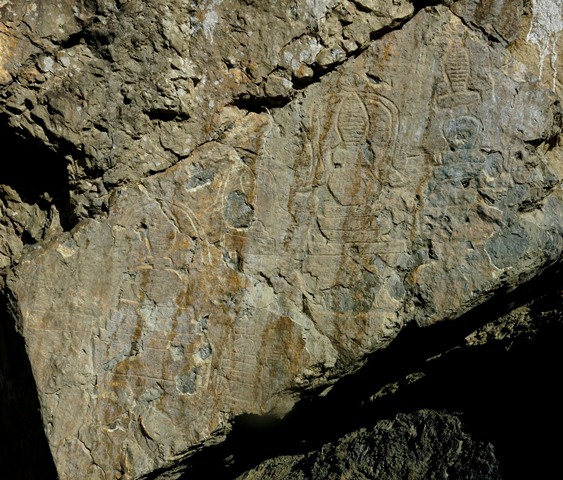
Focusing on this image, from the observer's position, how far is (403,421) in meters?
3.00

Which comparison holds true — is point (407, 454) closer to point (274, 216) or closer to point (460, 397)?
point (460, 397)

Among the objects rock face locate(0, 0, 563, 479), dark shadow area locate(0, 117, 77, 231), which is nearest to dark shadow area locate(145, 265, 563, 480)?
rock face locate(0, 0, 563, 479)

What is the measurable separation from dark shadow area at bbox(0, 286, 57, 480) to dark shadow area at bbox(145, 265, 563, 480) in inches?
16.4

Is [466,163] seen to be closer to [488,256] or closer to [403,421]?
[488,256]

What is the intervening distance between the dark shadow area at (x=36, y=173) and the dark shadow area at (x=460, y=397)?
102 centimetres

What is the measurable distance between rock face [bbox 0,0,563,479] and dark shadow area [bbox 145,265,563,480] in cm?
20

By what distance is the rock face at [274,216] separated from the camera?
109 inches

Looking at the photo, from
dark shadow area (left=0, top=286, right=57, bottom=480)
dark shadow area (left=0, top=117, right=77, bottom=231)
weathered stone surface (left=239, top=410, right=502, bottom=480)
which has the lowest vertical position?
weathered stone surface (left=239, top=410, right=502, bottom=480)

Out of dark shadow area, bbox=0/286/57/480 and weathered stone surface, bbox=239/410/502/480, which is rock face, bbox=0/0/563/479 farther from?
weathered stone surface, bbox=239/410/502/480

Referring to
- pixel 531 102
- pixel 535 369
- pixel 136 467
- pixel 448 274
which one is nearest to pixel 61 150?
pixel 136 467

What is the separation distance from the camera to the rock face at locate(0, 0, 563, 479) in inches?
109

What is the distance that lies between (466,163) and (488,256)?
1.08 ft

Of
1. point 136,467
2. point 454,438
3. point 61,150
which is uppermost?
point 61,150

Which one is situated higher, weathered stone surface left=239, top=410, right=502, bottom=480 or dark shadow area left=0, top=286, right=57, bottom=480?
dark shadow area left=0, top=286, right=57, bottom=480
